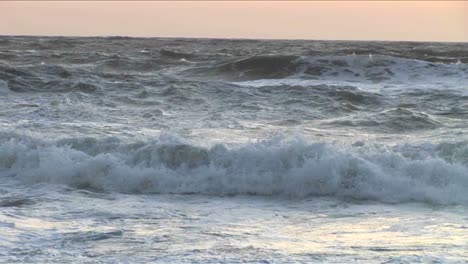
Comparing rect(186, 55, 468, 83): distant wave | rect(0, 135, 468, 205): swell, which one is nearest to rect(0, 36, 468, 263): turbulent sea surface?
rect(0, 135, 468, 205): swell

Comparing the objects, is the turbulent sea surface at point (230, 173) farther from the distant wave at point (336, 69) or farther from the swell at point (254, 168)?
the distant wave at point (336, 69)

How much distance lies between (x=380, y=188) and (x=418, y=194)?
406mm

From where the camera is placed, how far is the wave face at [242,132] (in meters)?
7.19

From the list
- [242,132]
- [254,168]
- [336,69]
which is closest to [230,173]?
[254,168]

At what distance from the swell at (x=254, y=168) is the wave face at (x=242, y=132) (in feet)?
0.06

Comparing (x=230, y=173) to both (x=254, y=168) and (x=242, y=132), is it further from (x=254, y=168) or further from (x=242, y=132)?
(x=242, y=132)

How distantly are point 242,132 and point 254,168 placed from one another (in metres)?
2.10

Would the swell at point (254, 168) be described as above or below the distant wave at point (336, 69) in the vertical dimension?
below

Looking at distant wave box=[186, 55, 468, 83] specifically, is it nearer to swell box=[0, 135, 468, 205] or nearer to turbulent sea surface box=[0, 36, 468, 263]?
turbulent sea surface box=[0, 36, 468, 263]

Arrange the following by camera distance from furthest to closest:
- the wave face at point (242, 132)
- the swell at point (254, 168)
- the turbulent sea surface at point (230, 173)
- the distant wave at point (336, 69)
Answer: the distant wave at point (336, 69) → the wave face at point (242, 132) → the swell at point (254, 168) → the turbulent sea surface at point (230, 173)

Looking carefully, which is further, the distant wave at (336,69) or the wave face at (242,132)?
the distant wave at (336,69)

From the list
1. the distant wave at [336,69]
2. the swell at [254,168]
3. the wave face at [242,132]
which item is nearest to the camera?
the swell at [254,168]

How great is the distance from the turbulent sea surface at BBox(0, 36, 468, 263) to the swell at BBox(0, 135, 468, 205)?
2cm

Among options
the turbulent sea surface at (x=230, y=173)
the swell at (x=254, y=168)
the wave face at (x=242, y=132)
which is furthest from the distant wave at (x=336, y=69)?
the swell at (x=254, y=168)
